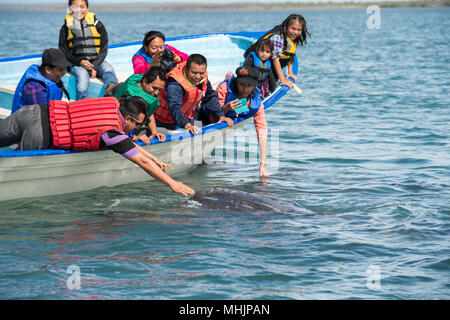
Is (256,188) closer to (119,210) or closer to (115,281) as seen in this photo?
(119,210)

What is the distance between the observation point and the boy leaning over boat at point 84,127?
744 cm

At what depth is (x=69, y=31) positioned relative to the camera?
35.7ft

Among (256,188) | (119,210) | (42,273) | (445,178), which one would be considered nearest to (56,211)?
(119,210)

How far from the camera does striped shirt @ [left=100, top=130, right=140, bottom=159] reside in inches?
291

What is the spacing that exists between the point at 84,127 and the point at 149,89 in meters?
1.28

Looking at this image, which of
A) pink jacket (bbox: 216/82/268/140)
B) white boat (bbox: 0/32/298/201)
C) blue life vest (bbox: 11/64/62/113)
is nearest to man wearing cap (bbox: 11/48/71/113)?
blue life vest (bbox: 11/64/62/113)

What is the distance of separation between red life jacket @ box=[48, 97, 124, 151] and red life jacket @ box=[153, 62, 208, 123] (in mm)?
1634

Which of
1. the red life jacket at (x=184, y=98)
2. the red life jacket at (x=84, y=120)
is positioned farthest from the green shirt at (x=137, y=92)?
the red life jacket at (x=84, y=120)

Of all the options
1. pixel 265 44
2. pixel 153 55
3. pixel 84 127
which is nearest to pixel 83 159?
pixel 84 127

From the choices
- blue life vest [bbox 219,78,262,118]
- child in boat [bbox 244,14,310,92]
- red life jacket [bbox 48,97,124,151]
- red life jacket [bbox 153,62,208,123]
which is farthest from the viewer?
child in boat [bbox 244,14,310,92]

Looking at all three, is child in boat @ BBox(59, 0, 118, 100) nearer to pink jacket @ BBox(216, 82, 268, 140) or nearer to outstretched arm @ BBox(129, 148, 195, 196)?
pink jacket @ BBox(216, 82, 268, 140)

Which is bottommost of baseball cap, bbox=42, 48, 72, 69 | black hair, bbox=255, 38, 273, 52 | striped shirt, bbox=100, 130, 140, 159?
striped shirt, bbox=100, 130, 140, 159

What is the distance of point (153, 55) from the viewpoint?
399 inches

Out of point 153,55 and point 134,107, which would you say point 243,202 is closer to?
point 134,107
